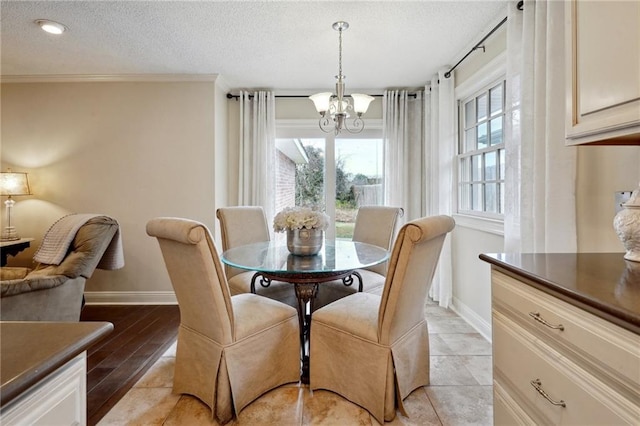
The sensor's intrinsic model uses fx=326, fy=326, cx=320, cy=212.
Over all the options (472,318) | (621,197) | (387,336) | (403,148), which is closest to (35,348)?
(387,336)

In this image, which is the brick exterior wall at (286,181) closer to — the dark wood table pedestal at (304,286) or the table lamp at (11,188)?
the dark wood table pedestal at (304,286)

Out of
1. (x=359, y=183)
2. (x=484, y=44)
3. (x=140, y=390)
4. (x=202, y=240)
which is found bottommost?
(x=140, y=390)

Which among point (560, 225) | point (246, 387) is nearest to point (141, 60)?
point (246, 387)

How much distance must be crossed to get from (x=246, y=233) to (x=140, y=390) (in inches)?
56.7

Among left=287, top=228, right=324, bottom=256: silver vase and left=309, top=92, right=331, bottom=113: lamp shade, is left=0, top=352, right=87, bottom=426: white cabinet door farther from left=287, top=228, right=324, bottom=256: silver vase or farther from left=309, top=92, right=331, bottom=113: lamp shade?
left=309, top=92, right=331, bottom=113: lamp shade

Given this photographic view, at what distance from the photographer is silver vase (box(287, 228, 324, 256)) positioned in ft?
7.61

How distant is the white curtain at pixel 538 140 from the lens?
65.2 inches

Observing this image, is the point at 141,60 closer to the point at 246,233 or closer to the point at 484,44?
the point at 246,233

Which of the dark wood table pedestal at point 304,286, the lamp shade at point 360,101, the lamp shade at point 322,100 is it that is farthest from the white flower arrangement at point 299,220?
the lamp shade at point 360,101

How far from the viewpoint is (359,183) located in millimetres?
4164

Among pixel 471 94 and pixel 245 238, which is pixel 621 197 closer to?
pixel 471 94

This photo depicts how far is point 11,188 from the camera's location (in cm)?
326

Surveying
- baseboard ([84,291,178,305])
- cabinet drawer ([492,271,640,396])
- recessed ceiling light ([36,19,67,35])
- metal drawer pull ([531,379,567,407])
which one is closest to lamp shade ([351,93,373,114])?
cabinet drawer ([492,271,640,396])

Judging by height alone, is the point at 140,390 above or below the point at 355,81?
below
